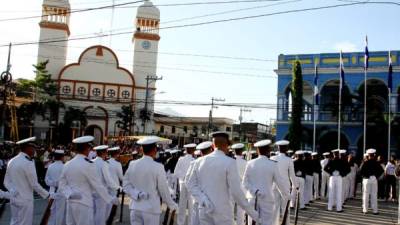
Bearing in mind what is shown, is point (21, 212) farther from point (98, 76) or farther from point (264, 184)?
point (98, 76)

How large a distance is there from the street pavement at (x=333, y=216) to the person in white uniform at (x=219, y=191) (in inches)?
240

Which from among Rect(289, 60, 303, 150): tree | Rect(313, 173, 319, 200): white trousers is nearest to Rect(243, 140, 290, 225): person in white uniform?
Rect(313, 173, 319, 200): white trousers

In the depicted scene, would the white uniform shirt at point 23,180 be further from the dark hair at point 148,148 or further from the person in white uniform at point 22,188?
the dark hair at point 148,148

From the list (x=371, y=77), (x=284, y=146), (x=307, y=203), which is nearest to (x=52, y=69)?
(x=371, y=77)

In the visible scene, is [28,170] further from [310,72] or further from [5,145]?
[310,72]

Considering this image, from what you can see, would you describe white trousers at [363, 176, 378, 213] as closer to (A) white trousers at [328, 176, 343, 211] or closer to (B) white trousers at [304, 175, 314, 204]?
(A) white trousers at [328, 176, 343, 211]

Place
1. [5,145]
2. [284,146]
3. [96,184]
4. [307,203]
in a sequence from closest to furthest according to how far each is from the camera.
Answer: [96,184] → [284,146] → [307,203] → [5,145]

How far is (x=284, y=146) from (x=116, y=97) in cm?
5742

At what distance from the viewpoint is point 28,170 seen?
812 cm

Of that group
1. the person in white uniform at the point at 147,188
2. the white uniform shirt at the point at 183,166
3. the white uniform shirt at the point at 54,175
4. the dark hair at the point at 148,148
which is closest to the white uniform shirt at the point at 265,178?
the person in white uniform at the point at 147,188

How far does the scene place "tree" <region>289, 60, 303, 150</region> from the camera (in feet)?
124

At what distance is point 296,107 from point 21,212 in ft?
103

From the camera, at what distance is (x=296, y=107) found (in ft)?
124

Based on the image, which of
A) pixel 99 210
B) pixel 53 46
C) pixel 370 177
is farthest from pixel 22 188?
pixel 53 46
